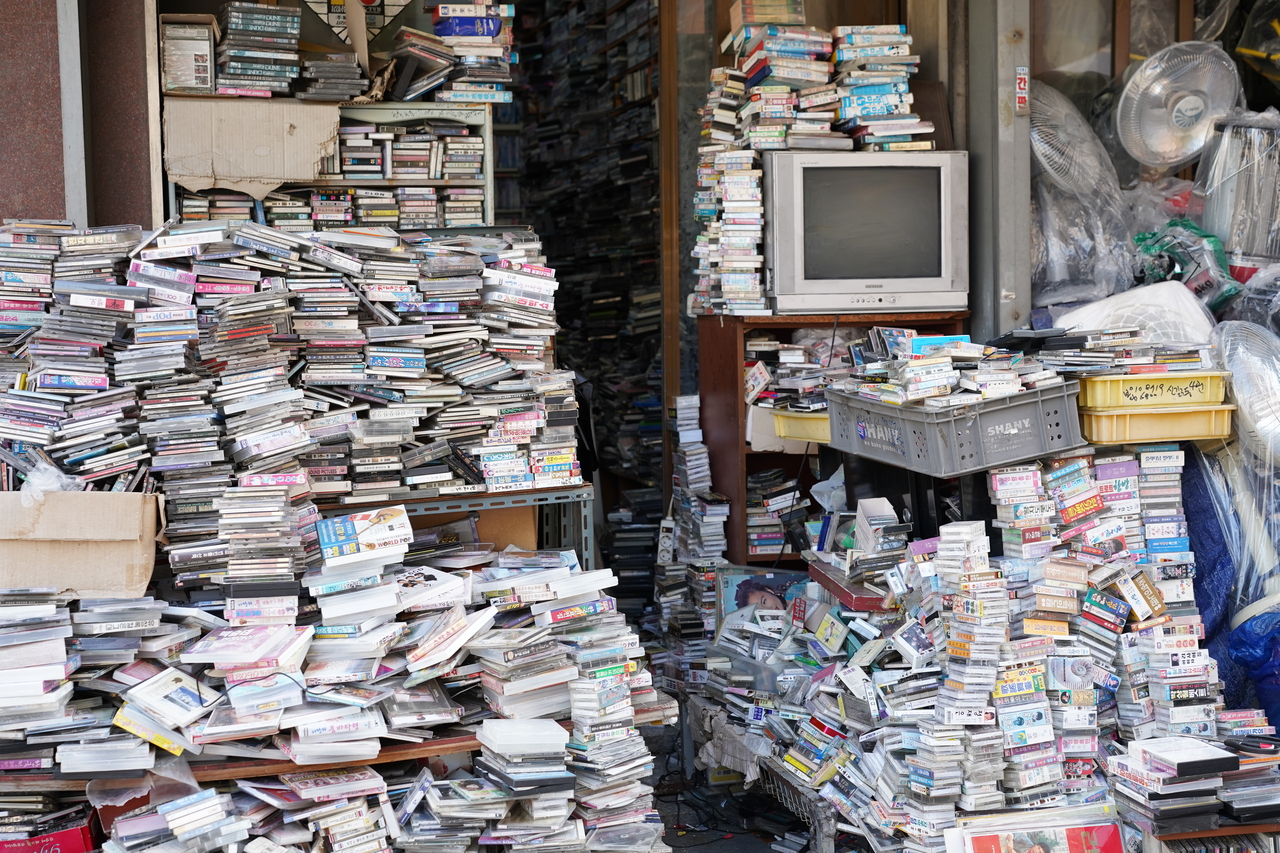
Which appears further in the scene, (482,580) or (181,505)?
(482,580)

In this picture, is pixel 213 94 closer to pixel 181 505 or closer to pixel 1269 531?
pixel 181 505

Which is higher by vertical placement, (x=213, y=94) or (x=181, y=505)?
(x=213, y=94)

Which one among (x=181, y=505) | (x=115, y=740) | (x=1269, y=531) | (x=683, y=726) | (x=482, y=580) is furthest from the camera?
(x=683, y=726)

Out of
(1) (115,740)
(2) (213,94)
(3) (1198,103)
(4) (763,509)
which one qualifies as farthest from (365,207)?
(3) (1198,103)

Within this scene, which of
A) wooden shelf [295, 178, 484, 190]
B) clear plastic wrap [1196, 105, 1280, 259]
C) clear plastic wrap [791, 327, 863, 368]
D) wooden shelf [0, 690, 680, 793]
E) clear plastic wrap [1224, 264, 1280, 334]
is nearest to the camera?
wooden shelf [0, 690, 680, 793]

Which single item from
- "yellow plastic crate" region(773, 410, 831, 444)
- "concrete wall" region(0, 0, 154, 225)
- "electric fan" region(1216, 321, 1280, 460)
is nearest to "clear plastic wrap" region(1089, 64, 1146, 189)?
"electric fan" region(1216, 321, 1280, 460)

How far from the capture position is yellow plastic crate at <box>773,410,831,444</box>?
4.79 metres

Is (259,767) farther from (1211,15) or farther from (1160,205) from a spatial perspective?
(1211,15)

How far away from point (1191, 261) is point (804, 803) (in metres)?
2.54

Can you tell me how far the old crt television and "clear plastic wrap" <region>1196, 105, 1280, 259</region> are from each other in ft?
3.30

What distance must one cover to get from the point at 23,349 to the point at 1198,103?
4526mm

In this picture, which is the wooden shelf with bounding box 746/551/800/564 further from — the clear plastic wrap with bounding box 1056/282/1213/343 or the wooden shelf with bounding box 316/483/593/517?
the wooden shelf with bounding box 316/483/593/517

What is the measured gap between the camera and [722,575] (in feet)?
17.4

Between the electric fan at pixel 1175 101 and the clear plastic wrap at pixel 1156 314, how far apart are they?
108 centimetres
